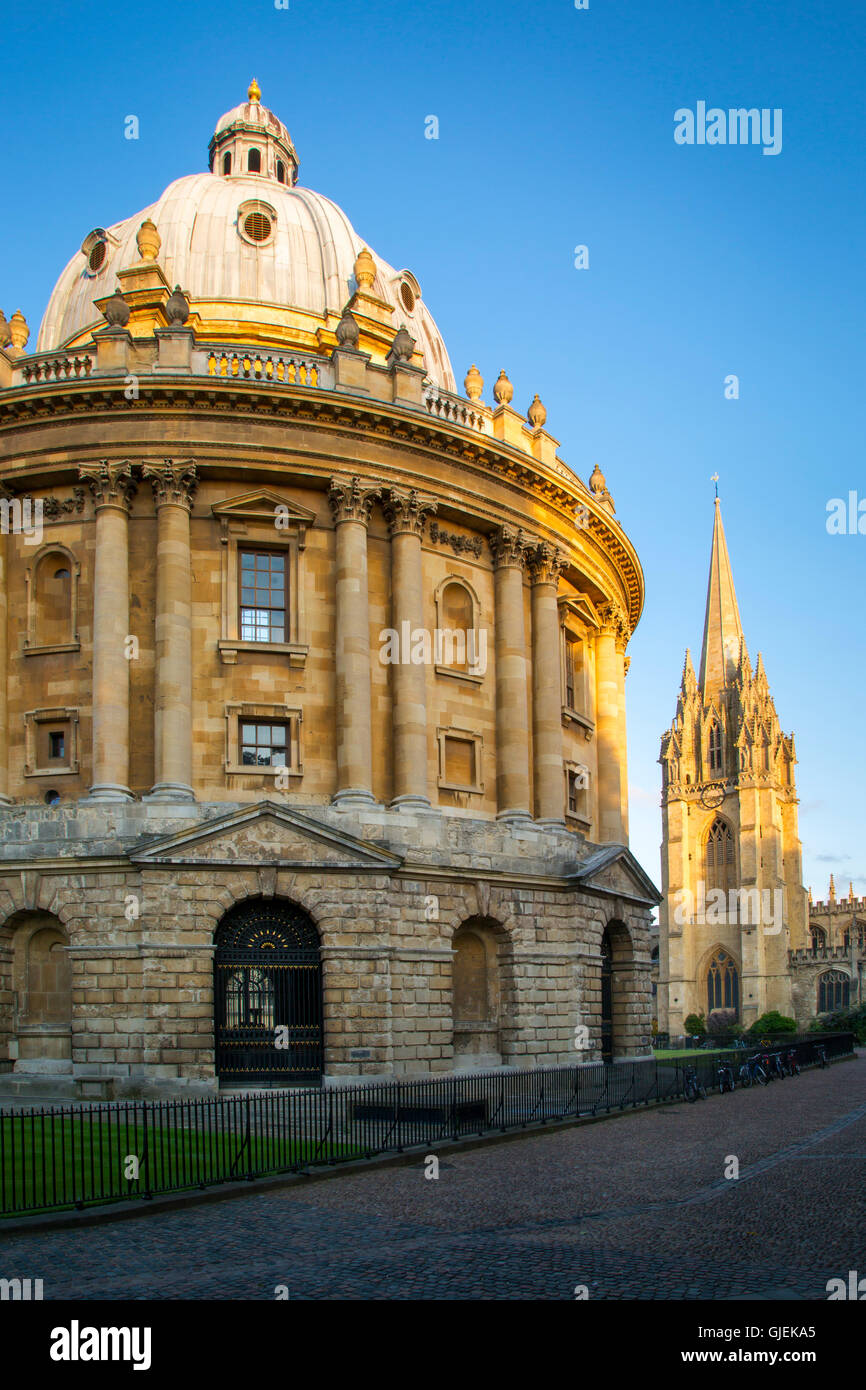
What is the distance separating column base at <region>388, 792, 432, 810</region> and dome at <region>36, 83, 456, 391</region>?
58.0ft

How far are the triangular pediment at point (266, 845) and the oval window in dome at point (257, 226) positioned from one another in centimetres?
2624

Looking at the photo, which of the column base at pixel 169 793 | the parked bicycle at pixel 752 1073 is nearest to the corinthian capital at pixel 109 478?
the column base at pixel 169 793

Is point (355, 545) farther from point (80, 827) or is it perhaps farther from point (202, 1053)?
point (202, 1053)

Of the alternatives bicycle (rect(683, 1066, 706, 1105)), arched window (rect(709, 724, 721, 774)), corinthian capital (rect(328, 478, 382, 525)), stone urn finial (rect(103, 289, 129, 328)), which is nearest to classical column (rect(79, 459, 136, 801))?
stone urn finial (rect(103, 289, 129, 328))

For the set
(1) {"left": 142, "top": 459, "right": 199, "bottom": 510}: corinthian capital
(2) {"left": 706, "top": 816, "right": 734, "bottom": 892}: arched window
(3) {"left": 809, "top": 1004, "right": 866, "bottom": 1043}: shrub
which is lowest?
(3) {"left": 809, "top": 1004, "right": 866, "bottom": 1043}: shrub

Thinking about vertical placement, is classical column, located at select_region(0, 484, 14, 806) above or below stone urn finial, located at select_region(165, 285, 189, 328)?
below

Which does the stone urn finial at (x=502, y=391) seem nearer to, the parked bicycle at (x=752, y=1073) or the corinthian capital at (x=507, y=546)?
the corinthian capital at (x=507, y=546)

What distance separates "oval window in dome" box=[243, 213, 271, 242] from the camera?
4928 centimetres

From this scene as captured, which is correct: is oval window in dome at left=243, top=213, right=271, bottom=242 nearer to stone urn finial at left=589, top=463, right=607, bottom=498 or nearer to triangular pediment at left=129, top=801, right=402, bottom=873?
stone urn finial at left=589, top=463, right=607, bottom=498

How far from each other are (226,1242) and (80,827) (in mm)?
19452

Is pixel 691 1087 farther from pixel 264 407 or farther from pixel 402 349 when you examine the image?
pixel 402 349

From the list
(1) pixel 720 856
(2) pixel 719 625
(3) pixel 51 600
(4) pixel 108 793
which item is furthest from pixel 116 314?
(2) pixel 719 625

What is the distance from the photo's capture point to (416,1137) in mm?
23047

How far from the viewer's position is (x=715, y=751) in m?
148
